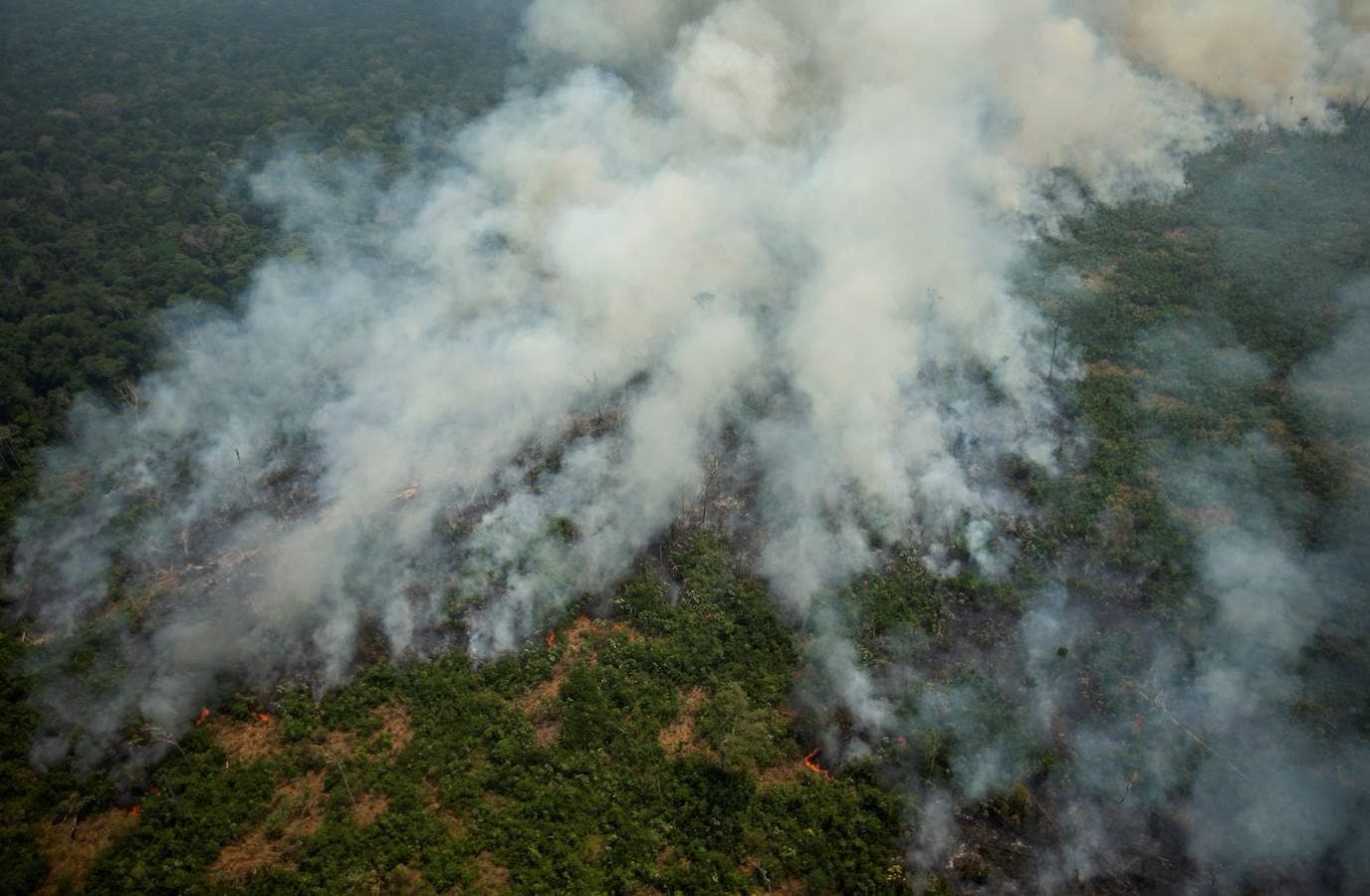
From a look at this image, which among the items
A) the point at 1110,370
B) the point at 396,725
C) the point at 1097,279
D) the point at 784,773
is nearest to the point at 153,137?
the point at 396,725

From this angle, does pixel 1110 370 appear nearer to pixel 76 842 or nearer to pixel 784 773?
pixel 784 773

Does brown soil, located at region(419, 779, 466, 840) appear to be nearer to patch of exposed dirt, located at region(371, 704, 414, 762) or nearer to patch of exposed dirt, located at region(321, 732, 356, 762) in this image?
patch of exposed dirt, located at region(371, 704, 414, 762)

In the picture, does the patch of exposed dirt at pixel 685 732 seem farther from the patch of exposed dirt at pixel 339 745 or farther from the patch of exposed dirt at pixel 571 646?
the patch of exposed dirt at pixel 339 745

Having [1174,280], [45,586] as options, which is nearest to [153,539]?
[45,586]

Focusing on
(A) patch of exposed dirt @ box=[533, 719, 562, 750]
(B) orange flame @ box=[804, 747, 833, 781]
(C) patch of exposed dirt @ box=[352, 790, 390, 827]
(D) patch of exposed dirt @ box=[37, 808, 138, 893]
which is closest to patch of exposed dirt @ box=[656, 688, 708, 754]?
(B) orange flame @ box=[804, 747, 833, 781]

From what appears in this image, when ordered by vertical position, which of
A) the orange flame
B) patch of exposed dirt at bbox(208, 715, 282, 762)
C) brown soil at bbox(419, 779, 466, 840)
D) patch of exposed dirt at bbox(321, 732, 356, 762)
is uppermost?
the orange flame

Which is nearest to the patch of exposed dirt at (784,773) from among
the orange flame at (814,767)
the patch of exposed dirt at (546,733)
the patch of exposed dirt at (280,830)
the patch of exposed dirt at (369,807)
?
the orange flame at (814,767)

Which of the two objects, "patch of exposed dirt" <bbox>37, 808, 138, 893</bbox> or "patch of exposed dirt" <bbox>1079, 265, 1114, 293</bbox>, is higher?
"patch of exposed dirt" <bbox>1079, 265, 1114, 293</bbox>
